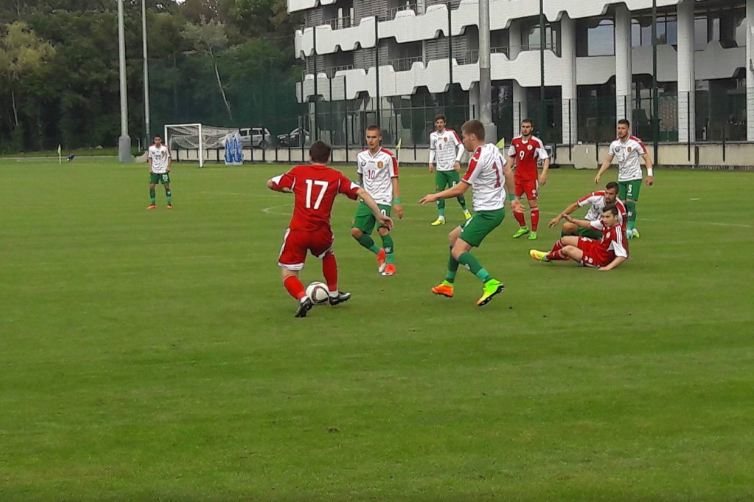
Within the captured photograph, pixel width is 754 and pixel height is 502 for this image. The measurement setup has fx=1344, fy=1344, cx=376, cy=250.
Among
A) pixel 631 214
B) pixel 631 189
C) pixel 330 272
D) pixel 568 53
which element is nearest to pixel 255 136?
pixel 568 53

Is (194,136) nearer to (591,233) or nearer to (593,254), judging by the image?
(591,233)

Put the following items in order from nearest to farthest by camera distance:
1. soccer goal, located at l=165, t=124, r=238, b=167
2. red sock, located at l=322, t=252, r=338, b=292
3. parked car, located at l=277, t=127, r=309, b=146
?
red sock, located at l=322, t=252, r=338, b=292
parked car, located at l=277, t=127, r=309, b=146
soccer goal, located at l=165, t=124, r=238, b=167

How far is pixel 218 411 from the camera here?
9.05 meters

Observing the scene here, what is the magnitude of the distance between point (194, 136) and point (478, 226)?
2711 inches

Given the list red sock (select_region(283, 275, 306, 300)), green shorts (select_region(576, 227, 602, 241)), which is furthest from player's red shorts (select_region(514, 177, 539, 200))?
red sock (select_region(283, 275, 306, 300))

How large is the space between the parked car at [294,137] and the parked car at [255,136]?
31.7 inches

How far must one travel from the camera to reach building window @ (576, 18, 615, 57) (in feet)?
221

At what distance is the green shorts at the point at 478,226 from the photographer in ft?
46.6

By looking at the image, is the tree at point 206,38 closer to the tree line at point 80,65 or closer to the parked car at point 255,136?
the tree line at point 80,65

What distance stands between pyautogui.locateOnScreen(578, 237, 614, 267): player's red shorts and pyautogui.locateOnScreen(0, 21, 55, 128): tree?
8919cm

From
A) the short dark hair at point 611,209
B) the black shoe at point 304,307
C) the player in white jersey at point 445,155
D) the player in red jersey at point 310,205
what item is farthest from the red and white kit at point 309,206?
the player in white jersey at point 445,155

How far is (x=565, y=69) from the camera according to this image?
68.3 meters

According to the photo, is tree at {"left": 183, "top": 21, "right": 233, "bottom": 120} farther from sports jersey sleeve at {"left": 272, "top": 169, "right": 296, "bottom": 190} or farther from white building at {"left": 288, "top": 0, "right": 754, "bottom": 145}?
sports jersey sleeve at {"left": 272, "top": 169, "right": 296, "bottom": 190}

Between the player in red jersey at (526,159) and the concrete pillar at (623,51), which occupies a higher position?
the concrete pillar at (623,51)
